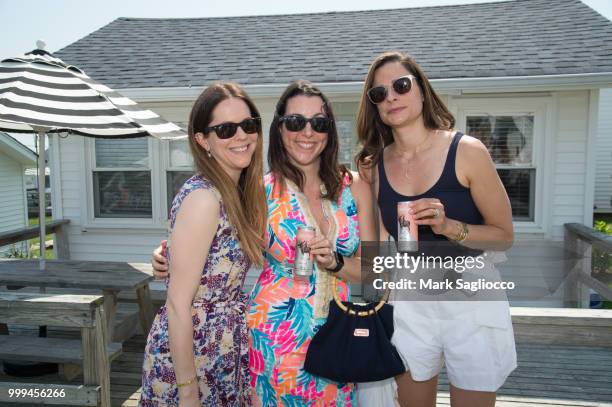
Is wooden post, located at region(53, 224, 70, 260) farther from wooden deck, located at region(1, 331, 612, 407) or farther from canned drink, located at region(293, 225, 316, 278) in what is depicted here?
canned drink, located at region(293, 225, 316, 278)

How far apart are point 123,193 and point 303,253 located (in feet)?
18.4

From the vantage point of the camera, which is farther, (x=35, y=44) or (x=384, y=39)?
(x=384, y=39)

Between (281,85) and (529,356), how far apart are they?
13.7 feet

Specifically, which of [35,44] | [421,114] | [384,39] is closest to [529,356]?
[421,114]

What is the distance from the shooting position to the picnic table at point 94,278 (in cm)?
368

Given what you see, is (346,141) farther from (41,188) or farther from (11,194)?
(11,194)

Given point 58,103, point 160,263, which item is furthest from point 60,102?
point 160,263

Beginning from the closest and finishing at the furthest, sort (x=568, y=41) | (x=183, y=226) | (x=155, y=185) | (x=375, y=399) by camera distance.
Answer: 1. (x=183, y=226)
2. (x=375, y=399)
3. (x=568, y=41)
4. (x=155, y=185)

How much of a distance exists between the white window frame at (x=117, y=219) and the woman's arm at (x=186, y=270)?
16.5 ft

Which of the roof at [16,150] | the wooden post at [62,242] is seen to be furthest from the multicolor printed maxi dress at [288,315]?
the roof at [16,150]

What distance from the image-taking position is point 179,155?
6520mm

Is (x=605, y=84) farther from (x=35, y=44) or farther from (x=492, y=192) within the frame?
(x=35, y=44)

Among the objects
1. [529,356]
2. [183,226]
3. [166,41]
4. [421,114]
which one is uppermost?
[166,41]

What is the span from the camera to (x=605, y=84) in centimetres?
516
